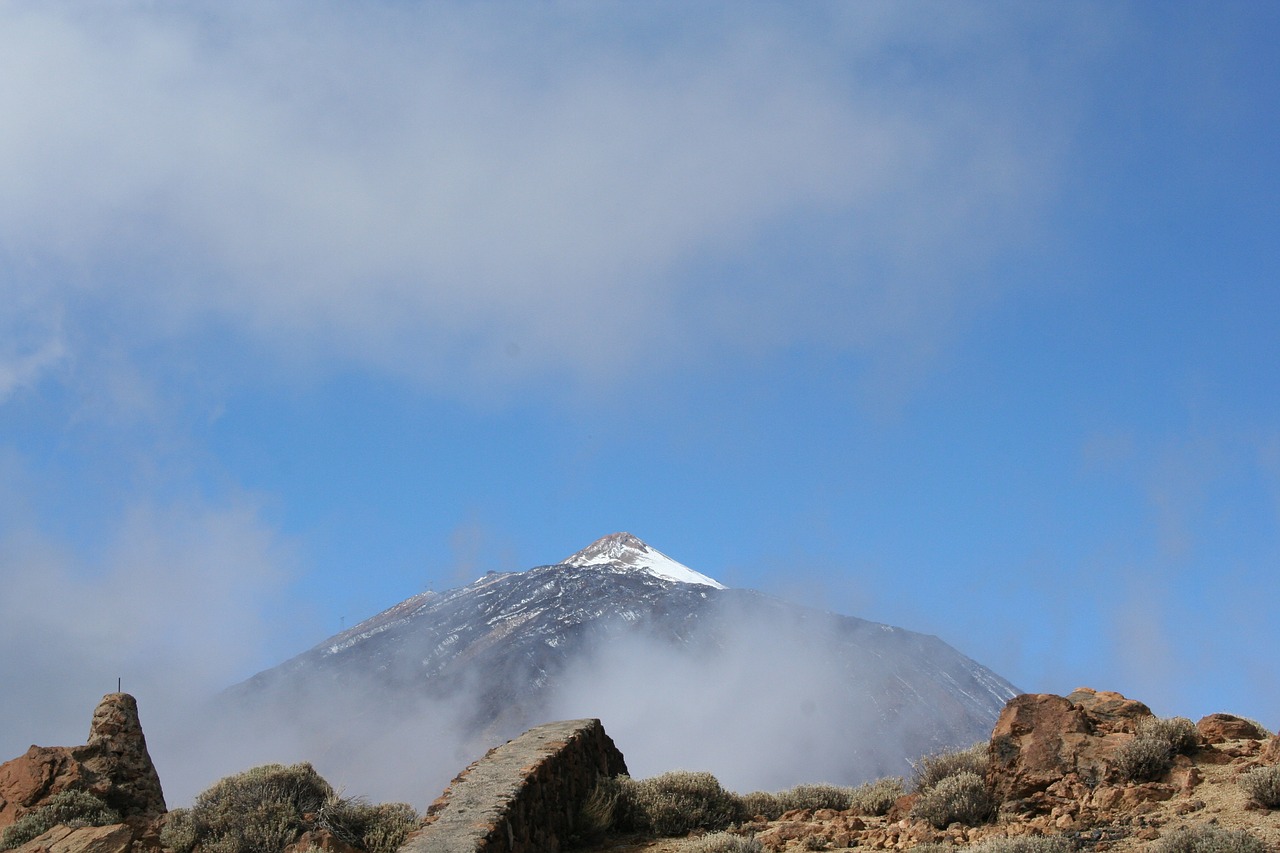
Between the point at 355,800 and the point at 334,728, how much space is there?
12874 centimetres

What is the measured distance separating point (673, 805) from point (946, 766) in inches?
126

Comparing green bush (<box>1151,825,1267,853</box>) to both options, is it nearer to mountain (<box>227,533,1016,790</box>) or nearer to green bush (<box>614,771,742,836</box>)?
green bush (<box>614,771,742,836</box>)

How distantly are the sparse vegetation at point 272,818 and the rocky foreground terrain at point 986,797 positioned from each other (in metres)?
0.07

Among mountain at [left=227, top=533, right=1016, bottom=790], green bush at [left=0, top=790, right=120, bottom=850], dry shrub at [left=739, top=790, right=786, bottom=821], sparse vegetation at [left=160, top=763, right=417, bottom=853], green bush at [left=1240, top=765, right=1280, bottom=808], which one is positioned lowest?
green bush at [left=1240, top=765, right=1280, bottom=808]

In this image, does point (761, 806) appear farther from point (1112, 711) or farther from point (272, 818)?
point (272, 818)

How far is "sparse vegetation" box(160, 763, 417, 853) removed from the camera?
407 inches

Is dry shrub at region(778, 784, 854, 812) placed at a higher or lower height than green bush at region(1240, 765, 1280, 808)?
higher

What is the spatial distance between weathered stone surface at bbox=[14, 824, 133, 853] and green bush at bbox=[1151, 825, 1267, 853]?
971 centimetres

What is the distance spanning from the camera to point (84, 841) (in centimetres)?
1060

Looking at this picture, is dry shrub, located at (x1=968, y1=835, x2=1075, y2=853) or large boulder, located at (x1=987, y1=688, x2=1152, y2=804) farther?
large boulder, located at (x1=987, y1=688, x2=1152, y2=804)

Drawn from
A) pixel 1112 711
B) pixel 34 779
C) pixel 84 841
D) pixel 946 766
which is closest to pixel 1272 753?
pixel 1112 711

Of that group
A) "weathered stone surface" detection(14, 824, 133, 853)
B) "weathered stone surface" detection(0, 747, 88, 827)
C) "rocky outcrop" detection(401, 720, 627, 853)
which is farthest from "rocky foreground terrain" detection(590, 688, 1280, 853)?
"weathered stone surface" detection(0, 747, 88, 827)

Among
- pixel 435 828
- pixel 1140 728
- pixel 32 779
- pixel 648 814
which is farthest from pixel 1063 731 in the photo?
pixel 32 779

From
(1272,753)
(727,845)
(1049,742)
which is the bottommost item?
(1272,753)
